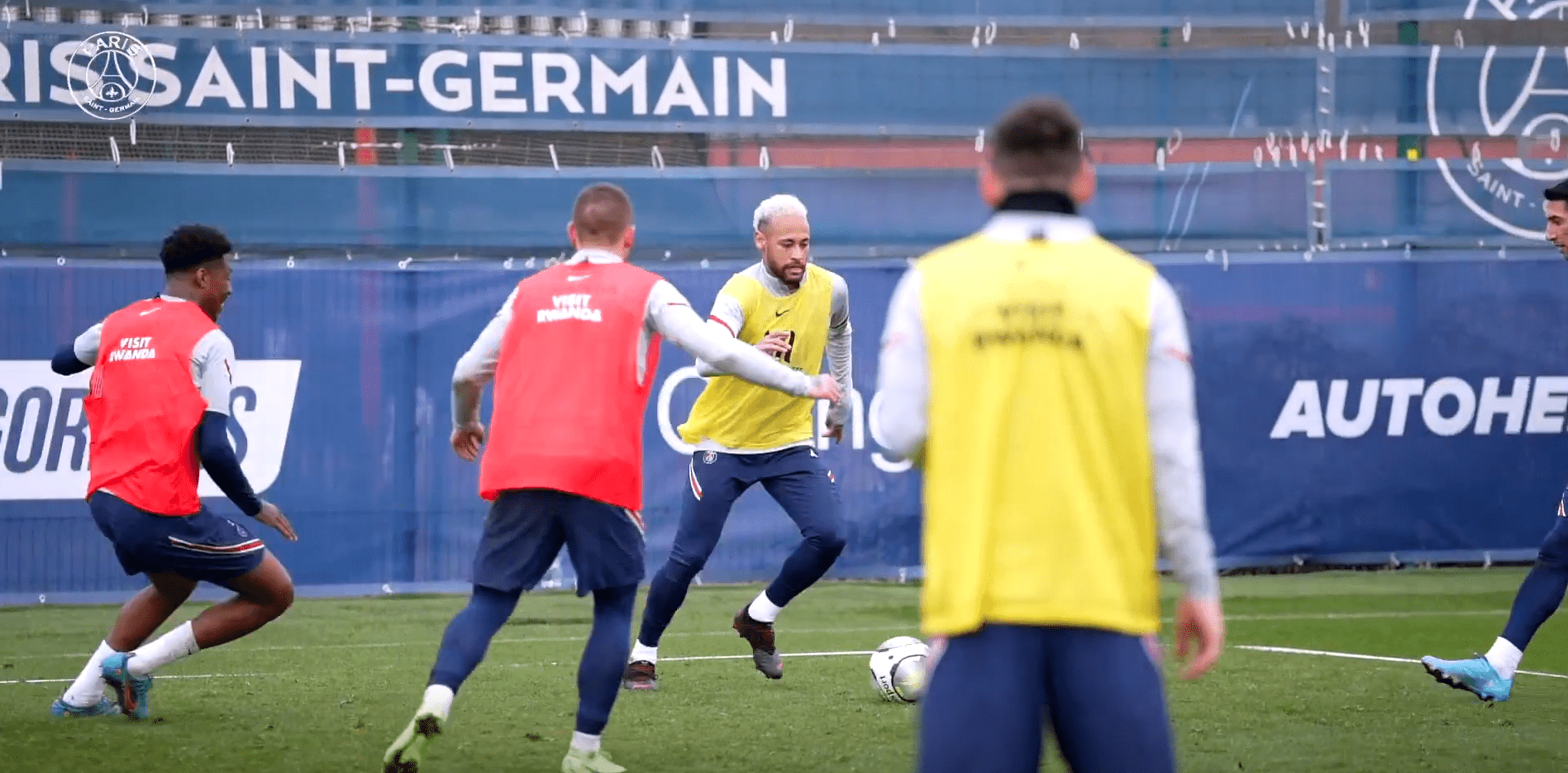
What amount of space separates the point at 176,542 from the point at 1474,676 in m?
5.20

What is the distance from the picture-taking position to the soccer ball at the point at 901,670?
8062 millimetres

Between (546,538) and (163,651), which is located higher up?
(546,538)

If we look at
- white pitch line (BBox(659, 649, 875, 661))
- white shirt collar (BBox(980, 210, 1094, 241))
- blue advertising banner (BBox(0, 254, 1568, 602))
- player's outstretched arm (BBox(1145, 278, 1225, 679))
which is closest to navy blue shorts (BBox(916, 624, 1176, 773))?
player's outstretched arm (BBox(1145, 278, 1225, 679))

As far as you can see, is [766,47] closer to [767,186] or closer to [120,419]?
[767,186]

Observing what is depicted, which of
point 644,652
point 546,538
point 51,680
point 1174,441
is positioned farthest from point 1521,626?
point 51,680

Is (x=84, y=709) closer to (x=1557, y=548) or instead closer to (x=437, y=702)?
(x=437, y=702)

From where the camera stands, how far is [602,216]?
6.20 m

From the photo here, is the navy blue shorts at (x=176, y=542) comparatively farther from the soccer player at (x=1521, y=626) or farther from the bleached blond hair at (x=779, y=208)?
the soccer player at (x=1521, y=626)

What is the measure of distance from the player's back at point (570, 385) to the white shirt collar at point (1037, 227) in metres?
2.56

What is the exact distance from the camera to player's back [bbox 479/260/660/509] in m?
5.99

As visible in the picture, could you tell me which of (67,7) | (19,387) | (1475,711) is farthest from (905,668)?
(67,7)

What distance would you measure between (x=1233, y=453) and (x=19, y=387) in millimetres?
8495

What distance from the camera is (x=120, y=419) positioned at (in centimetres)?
748

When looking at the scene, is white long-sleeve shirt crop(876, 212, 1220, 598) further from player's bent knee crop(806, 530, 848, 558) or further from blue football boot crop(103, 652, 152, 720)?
player's bent knee crop(806, 530, 848, 558)
